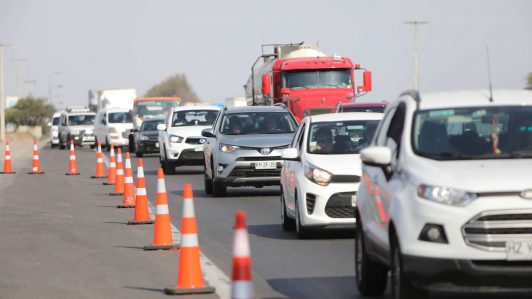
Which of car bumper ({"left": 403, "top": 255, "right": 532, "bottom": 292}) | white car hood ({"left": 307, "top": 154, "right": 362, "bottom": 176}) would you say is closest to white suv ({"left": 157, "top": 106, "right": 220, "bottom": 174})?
white car hood ({"left": 307, "top": 154, "right": 362, "bottom": 176})

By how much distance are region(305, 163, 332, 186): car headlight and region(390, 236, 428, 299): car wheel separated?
6.79 meters

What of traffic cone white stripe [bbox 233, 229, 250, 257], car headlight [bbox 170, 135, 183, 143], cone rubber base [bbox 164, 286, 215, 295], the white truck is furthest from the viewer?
the white truck

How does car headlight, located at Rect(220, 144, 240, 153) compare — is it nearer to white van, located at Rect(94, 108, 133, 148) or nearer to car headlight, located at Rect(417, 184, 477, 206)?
car headlight, located at Rect(417, 184, 477, 206)

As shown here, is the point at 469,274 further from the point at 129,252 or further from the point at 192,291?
the point at 129,252

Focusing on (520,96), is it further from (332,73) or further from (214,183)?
(332,73)

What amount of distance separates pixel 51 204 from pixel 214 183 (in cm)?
294

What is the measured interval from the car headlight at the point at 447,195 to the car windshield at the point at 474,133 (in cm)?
64

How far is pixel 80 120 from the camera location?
224 ft

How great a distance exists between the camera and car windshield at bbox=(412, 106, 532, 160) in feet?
31.9

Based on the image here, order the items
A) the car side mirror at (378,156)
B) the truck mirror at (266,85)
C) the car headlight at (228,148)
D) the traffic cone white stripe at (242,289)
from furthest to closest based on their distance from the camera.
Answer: the truck mirror at (266,85) < the car headlight at (228,148) < the car side mirror at (378,156) < the traffic cone white stripe at (242,289)

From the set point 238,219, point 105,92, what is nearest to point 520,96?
point 238,219

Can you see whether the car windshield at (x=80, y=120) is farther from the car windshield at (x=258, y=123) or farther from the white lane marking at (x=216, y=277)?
the white lane marking at (x=216, y=277)

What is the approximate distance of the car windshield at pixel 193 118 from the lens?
119 feet

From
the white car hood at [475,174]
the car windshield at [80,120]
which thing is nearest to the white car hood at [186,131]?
the white car hood at [475,174]
